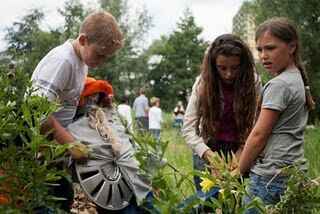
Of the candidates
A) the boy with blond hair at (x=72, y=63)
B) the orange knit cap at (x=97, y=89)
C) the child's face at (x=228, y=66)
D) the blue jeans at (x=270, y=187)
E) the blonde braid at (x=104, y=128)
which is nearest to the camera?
the blue jeans at (x=270, y=187)

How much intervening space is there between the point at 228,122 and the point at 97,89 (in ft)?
2.47

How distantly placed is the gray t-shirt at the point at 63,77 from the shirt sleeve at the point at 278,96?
0.86m

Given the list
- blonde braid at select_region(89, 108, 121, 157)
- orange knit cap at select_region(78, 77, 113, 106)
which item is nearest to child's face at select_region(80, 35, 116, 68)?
orange knit cap at select_region(78, 77, 113, 106)

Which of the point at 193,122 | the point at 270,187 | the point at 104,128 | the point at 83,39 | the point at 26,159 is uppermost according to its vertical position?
the point at 83,39

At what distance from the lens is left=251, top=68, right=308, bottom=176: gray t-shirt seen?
7.91 feet

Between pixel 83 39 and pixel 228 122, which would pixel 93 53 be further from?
pixel 228 122

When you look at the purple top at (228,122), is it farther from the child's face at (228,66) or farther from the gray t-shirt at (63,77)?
the gray t-shirt at (63,77)

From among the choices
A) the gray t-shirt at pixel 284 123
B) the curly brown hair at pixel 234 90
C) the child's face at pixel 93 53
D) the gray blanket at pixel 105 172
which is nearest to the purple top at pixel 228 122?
the curly brown hair at pixel 234 90

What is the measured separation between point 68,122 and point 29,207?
1.53m

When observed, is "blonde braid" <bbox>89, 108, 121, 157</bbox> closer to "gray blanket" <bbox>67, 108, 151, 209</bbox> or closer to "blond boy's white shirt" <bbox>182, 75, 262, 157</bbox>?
"gray blanket" <bbox>67, 108, 151, 209</bbox>

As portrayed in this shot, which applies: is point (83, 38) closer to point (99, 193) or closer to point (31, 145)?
point (99, 193)

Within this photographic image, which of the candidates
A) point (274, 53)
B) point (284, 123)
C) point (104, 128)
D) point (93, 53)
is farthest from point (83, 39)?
point (284, 123)

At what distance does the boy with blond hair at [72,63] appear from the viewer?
93.8 inches

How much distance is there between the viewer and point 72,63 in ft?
8.20
